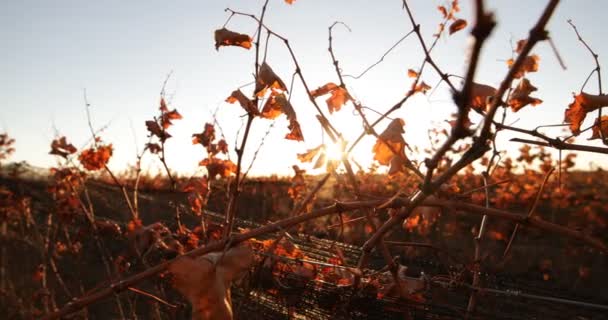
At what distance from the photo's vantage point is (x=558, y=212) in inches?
303

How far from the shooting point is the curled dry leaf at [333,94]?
173cm

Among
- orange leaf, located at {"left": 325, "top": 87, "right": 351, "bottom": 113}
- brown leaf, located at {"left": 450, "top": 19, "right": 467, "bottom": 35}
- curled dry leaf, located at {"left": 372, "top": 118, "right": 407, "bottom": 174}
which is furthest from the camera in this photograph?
brown leaf, located at {"left": 450, "top": 19, "right": 467, "bottom": 35}

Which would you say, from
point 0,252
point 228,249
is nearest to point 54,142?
point 228,249

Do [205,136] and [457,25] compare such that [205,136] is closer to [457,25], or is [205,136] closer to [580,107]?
[457,25]

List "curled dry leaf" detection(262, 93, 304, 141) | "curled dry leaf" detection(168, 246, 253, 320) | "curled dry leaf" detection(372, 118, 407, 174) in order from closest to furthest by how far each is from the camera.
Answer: "curled dry leaf" detection(168, 246, 253, 320), "curled dry leaf" detection(372, 118, 407, 174), "curled dry leaf" detection(262, 93, 304, 141)

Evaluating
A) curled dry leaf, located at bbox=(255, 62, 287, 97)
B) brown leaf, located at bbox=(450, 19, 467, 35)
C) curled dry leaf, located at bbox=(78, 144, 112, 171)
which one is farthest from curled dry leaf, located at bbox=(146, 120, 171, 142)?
brown leaf, located at bbox=(450, 19, 467, 35)

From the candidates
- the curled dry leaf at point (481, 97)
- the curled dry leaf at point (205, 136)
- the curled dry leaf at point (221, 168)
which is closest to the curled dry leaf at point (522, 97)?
the curled dry leaf at point (481, 97)

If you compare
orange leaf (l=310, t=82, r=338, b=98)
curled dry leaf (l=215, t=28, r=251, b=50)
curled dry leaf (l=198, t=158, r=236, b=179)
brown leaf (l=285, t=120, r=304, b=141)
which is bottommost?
curled dry leaf (l=198, t=158, r=236, b=179)

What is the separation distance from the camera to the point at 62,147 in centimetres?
341

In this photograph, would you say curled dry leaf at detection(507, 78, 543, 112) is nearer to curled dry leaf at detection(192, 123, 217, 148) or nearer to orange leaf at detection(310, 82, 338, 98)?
orange leaf at detection(310, 82, 338, 98)

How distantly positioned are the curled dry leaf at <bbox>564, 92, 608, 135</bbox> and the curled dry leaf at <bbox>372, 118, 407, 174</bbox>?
0.53m

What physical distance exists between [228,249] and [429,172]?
582 mm

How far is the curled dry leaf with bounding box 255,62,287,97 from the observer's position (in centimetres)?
143

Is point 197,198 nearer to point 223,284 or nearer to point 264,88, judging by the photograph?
point 264,88
